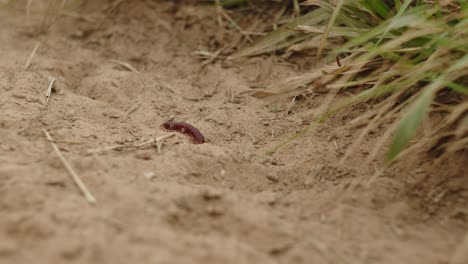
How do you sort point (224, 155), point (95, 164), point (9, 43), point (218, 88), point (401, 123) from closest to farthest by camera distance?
point (401, 123) → point (95, 164) → point (224, 155) → point (218, 88) → point (9, 43)

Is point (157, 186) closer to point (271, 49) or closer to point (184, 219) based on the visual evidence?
point (184, 219)

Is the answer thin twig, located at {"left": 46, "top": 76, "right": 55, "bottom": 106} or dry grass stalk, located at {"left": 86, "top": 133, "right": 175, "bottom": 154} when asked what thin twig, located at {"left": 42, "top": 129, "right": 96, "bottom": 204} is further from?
thin twig, located at {"left": 46, "top": 76, "right": 55, "bottom": 106}

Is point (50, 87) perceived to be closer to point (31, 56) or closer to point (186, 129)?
point (31, 56)

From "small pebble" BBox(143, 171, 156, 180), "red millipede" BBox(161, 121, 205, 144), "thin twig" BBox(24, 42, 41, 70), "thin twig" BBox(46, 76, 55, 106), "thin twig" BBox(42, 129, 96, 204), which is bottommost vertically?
"thin twig" BBox(42, 129, 96, 204)

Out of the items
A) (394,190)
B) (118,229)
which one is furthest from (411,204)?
(118,229)

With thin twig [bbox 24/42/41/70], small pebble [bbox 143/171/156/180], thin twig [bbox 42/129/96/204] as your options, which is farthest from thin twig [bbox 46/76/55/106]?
small pebble [bbox 143/171/156/180]

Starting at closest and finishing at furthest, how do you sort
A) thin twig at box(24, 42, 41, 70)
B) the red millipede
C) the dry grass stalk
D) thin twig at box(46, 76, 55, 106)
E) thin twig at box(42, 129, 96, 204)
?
thin twig at box(42, 129, 96, 204) < the dry grass stalk < the red millipede < thin twig at box(46, 76, 55, 106) < thin twig at box(24, 42, 41, 70)

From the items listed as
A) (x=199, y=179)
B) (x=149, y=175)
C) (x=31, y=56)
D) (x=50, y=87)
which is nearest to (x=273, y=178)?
(x=199, y=179)
